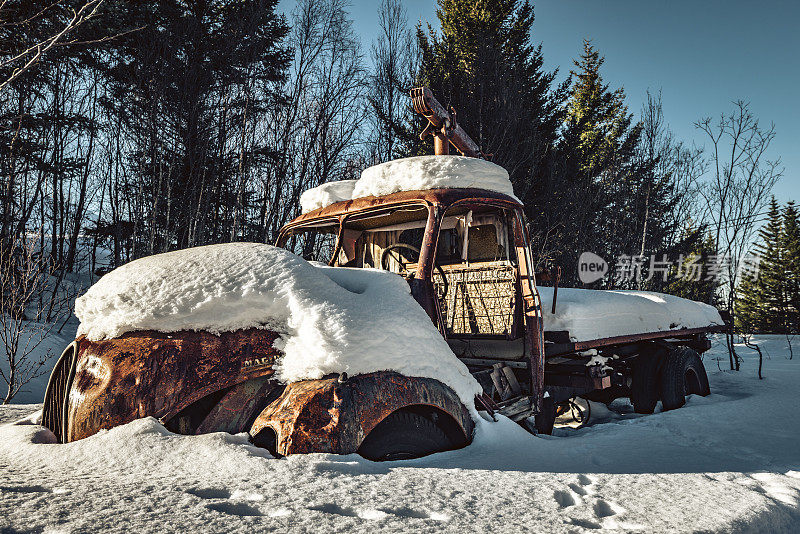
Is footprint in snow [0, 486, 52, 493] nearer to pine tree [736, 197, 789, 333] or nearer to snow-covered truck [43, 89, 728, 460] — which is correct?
snow-covered truck [43, 89, 728, 460]

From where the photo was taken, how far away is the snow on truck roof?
10.8 ft

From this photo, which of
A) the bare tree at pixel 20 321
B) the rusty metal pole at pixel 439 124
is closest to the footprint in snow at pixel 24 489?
the rusty metal pole at pixel 439 124

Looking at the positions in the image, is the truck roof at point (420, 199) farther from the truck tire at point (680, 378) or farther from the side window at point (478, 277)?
the truck tire at point (680, 378)

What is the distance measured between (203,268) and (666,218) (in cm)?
1947

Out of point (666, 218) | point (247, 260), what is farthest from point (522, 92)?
point (247, 260)

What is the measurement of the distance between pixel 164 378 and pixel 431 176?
2139mm

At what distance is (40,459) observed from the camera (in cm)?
187

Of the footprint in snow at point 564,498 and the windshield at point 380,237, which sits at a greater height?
the windshield at point 380,237

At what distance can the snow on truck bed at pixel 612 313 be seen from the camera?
4008 mm

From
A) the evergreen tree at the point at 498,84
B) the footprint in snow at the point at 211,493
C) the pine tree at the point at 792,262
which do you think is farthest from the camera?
the pine tree at the point at 792,262

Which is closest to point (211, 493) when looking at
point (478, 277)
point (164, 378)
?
point (164, 378)

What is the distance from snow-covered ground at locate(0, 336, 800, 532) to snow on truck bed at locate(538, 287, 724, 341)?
1.51 meters

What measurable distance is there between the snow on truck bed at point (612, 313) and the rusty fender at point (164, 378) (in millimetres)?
2774

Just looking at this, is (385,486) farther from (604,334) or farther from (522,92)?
(522,92)
